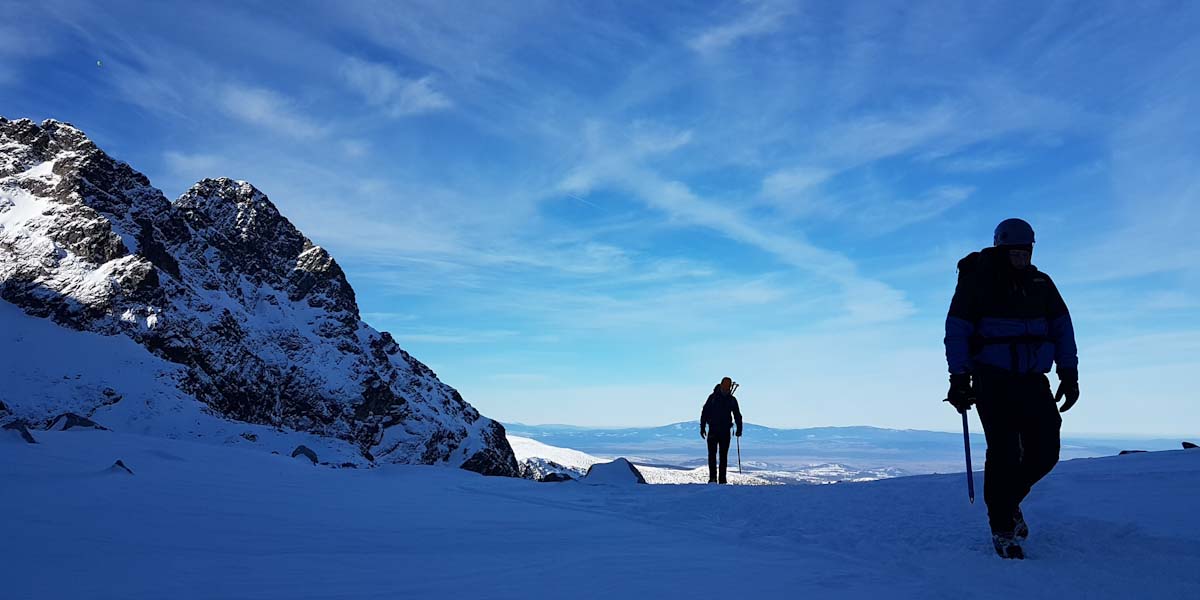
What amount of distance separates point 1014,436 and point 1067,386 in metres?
0.64

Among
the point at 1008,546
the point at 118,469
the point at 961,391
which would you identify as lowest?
the point at 1008,546

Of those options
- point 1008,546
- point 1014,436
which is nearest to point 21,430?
point 1008,546

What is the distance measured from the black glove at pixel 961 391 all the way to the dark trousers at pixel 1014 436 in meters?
0.08

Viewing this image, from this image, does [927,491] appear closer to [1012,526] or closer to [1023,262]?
[1012,526]

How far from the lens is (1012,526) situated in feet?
14.9

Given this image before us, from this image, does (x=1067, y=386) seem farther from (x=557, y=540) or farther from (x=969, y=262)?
(x=557, y=540)

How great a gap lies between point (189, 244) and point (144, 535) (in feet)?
451

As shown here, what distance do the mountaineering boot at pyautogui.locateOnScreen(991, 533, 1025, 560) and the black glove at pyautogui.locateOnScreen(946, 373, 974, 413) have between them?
0.87 m

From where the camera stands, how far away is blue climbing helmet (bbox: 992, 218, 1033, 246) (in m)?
4.90

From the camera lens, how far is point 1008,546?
4.50 meters

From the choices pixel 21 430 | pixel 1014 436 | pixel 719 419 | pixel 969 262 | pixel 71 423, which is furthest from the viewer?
pixel 719 419

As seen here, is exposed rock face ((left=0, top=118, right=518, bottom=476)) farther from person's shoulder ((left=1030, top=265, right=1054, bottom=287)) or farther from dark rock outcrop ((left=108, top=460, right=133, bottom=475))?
person's shoulder ((left=1030, top=265, right=1054, bottom=287))

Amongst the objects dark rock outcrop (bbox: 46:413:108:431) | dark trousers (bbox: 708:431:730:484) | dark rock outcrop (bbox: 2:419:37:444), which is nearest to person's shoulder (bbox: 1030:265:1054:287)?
dark rock outcrop (bbox: 2:419:37:444)

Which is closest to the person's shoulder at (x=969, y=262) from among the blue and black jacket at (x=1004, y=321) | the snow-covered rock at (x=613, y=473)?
the blue and black jacket at (x=1004, y=321)
